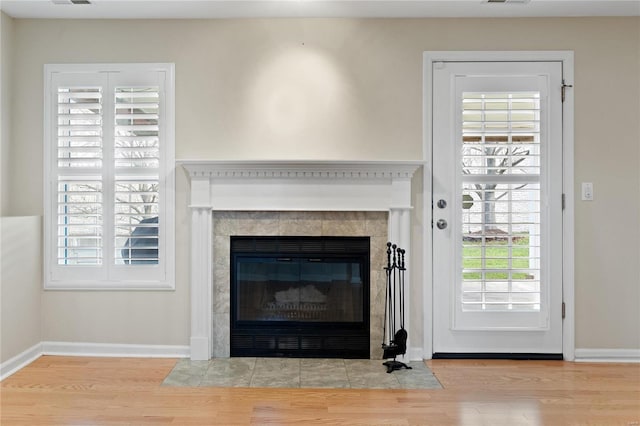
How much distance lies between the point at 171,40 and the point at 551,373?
3.46 m

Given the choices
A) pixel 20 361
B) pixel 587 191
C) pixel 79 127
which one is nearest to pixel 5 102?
pixel 79 127

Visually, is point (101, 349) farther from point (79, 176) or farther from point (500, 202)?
point (500, 202)

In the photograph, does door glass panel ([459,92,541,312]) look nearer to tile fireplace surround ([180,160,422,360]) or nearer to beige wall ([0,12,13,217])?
tile fireplace surround ([180,160,422,360])

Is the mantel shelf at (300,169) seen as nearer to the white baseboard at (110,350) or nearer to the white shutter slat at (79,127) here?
the white shutter slat at (79,127)

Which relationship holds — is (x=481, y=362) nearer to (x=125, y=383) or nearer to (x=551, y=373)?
(x=551, y=373)

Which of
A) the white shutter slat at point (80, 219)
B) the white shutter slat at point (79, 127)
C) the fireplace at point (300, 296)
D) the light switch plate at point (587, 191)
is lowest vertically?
the fireplace at point (300, 296)

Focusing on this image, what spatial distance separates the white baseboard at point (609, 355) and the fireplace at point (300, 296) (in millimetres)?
1553

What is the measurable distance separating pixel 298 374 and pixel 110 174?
75.5 inches

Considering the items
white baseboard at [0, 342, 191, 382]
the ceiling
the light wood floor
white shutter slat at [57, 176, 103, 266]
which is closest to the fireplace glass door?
white baseboard at [0, 342, 191, 382]

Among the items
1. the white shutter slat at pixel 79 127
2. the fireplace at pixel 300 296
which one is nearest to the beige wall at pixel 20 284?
the white shutter slat at pixel 79 127

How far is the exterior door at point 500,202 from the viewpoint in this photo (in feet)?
10.4

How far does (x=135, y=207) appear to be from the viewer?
3.20 m

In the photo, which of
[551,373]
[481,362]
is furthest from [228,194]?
[551,373]

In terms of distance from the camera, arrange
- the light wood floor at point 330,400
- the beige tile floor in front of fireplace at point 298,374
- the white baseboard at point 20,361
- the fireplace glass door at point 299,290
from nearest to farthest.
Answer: the light wood floor at point 330,400
the beige tile floor in front of fireplace at point 298,374
the white baseboard at point 20,361
the fireplace glass door at point 299,290
